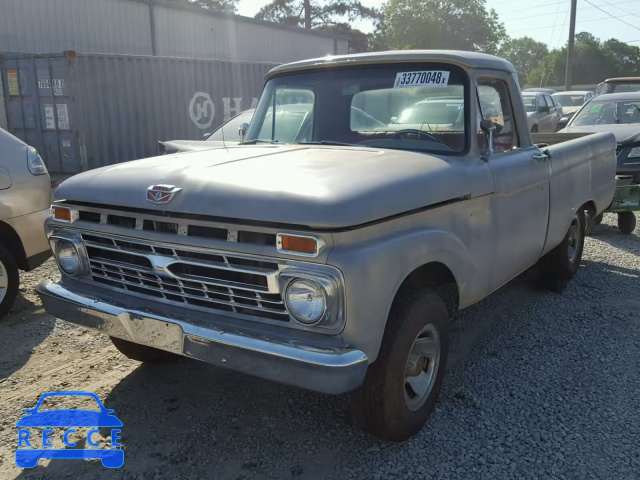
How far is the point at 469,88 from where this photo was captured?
3.66 meters

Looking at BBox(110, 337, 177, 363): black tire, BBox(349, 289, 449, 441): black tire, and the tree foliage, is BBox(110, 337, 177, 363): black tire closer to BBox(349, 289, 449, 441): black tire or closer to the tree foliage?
BBox(349, 289, 449, 441): black tire

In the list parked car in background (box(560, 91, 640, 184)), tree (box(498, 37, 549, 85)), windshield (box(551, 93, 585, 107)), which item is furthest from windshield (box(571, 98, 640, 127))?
tree (box(498, 37, 549, 85))

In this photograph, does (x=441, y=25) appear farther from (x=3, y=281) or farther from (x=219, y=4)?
(x=3, y=281)

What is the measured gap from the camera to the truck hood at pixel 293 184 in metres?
2.54

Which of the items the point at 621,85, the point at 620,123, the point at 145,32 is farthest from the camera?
the point at 145,32

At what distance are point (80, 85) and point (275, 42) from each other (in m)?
12.6

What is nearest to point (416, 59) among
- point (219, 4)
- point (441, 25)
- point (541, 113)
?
point (541, 113)

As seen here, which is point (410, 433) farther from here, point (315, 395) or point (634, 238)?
point (634, 238)

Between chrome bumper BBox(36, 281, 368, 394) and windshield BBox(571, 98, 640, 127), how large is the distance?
8812 millimetres

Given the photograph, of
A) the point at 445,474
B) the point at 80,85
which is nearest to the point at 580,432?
the point at 445,474

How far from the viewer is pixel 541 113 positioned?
1472 centimetres

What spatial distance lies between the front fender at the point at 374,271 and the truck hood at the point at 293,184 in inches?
4.8

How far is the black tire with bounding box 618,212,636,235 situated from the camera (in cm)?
754

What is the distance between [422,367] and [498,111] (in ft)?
6.41
